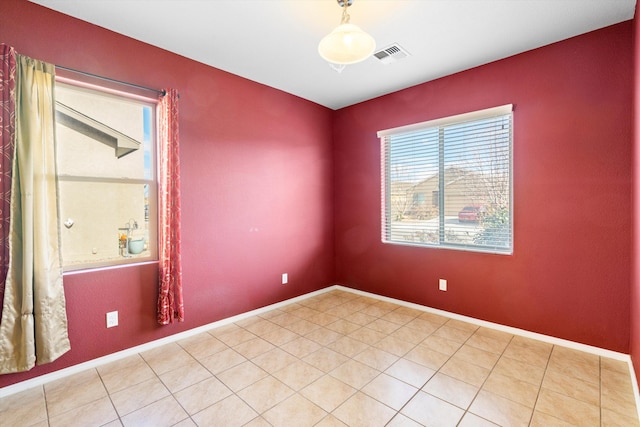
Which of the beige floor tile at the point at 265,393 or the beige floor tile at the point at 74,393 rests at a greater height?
the beige floor tile at the point at 74,393

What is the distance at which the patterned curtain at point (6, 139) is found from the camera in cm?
186

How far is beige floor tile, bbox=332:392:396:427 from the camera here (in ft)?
5.59

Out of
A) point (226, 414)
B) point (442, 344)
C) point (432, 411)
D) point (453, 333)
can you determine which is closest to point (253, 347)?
point (226, 414)

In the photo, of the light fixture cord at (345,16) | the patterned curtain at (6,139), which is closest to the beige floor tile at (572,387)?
the light fixture cord at (345,16)

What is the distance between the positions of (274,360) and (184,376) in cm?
68

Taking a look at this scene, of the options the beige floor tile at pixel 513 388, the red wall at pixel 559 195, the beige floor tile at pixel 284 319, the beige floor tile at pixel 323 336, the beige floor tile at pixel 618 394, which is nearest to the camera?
the beige floor tile at pixel 618 394

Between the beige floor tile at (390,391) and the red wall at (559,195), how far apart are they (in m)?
1.50

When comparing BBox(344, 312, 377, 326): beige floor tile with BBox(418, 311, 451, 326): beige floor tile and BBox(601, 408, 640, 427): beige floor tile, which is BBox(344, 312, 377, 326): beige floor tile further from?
BBox(601, 408, 640, 427): beige floor tile

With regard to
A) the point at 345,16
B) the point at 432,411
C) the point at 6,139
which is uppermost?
→ the point at 345,16

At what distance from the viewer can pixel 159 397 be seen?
193 cm

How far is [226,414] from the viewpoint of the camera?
5.84 feet

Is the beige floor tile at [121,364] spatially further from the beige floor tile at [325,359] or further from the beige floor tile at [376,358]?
the beige floor tile at [376,358]

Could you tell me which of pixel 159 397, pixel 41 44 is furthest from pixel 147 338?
pixel 41 44

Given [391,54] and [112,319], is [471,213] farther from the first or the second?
[112,319]
